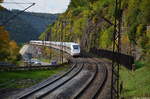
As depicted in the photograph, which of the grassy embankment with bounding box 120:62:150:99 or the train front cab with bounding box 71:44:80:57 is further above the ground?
the train front cab with bounding box 71:44:80:57

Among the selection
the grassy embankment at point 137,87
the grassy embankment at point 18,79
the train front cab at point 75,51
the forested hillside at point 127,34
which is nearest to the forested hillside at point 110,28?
the forested hillside at point 127,34

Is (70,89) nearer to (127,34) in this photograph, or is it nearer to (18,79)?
(18,79)

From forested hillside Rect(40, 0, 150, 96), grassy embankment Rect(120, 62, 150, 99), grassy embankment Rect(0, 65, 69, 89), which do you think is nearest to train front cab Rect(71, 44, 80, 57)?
forested hillside Rect(40, 0, 150, 96)

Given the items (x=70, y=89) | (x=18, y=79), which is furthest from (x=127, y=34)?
(x=70, y=89)

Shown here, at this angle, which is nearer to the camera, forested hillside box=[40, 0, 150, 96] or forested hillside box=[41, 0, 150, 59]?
forested hillside box=[40, 0, 150, 96]

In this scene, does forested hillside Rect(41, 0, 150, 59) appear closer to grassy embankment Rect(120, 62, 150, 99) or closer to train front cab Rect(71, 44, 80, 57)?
train front cab Rect(71, 44, 80, 57)

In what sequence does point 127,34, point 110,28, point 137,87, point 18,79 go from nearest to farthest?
1. point 137,87
2. point 18,79
3. point 127,34
4. point 110,28

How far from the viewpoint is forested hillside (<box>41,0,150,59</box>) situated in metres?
56.4

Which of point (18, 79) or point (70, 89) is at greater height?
point (18, 79)

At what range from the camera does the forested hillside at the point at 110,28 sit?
5641cm

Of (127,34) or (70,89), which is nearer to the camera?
(70,89)

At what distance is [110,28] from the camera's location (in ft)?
269

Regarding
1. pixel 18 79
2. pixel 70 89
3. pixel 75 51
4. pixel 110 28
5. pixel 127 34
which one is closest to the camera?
pixel 70 89

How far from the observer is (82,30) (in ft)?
404
